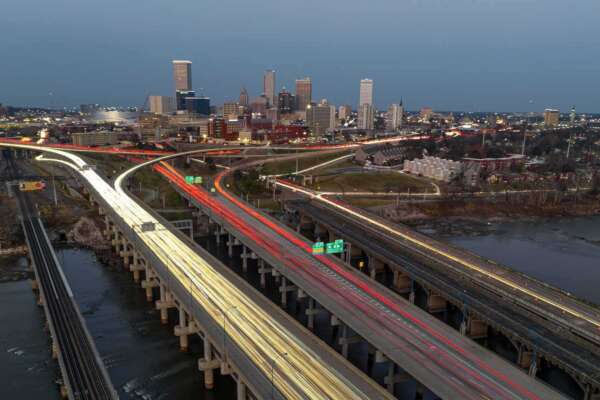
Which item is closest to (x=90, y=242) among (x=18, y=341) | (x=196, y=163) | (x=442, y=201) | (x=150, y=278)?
(x=150, y=278)

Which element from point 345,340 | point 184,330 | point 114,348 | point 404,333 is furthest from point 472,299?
point 114,348

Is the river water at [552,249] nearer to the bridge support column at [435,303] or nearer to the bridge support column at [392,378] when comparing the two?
the bridge support column at [435,303]

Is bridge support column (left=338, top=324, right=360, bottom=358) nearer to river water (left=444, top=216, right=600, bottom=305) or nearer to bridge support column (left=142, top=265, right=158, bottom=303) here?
bridge support column (left=142, top=265, right=158, bottom=303)

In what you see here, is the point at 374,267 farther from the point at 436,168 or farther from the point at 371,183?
the point at 436,168

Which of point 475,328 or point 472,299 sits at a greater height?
point 472,299

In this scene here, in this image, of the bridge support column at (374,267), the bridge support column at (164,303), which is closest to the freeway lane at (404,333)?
the bridge support column at (374,267)
